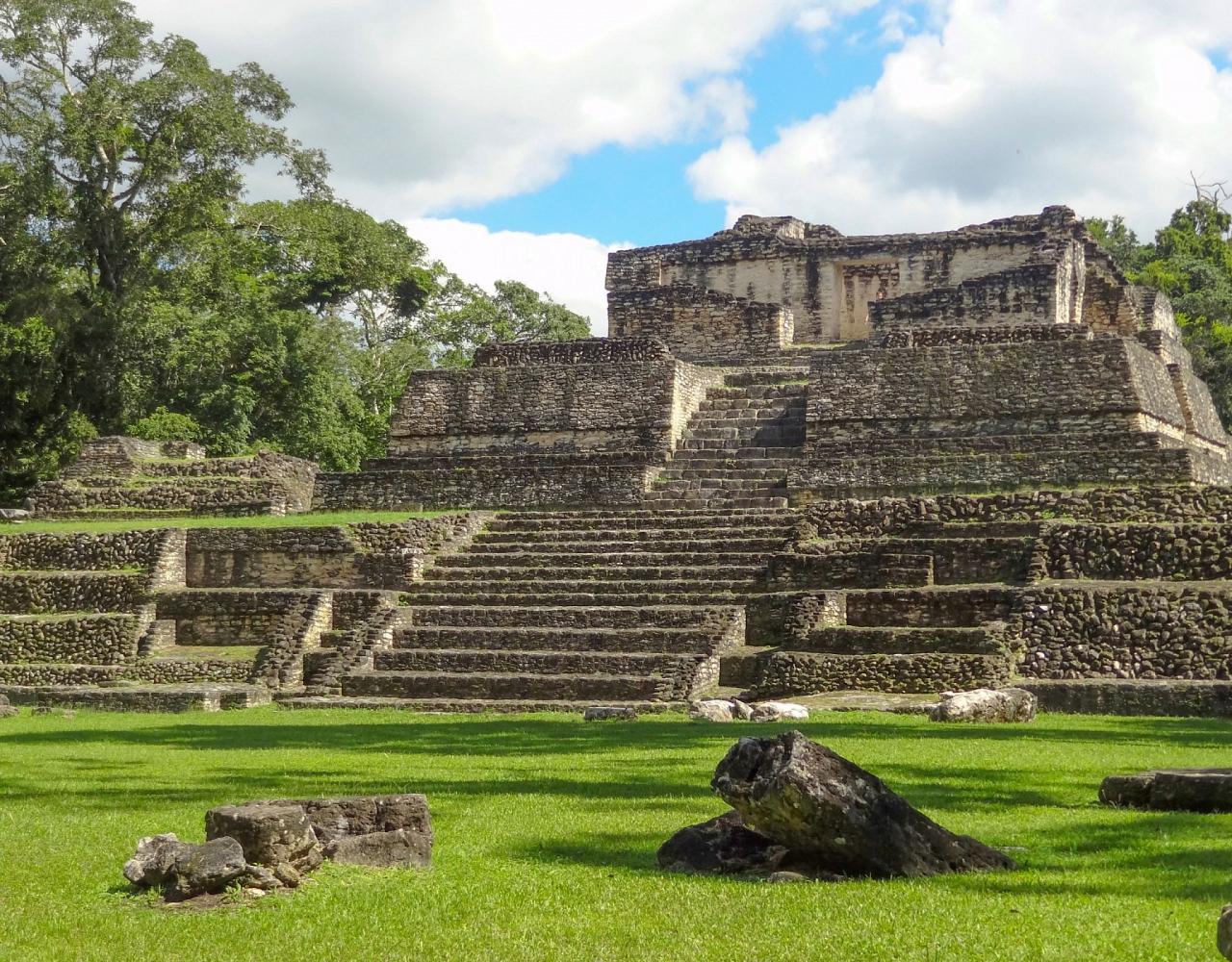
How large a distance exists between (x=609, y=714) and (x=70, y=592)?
30.0ft

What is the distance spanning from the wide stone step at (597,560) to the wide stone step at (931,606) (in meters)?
1.83

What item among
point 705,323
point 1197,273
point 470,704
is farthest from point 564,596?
point 1197,273

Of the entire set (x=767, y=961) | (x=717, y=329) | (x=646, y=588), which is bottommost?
(x=767, y=961)

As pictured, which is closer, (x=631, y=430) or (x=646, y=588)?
(x=646, y=588)

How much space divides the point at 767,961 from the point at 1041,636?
1062cm

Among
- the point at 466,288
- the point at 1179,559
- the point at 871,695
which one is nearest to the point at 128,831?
the point at 871,695

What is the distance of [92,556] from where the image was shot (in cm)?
2064

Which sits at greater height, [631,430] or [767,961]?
[631,430]

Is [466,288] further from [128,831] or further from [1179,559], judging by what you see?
[128,831]

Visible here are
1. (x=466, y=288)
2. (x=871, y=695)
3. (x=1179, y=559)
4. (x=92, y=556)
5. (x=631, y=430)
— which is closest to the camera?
(x=871, y=695)

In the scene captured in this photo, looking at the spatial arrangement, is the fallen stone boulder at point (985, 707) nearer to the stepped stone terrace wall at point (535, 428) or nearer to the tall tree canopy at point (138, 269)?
the stepped stone terrace wall at point (535, 428)

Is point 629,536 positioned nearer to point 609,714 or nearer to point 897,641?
point 897,641

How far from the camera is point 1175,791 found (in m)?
7.30

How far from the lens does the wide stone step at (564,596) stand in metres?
17.3
